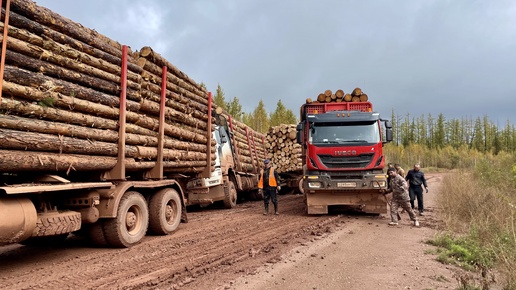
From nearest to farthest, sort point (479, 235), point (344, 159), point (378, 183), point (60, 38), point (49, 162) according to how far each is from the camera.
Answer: point (49, 162) → point (60, 38) → point (479, 235) → point (378, 183) → point (344, 159)

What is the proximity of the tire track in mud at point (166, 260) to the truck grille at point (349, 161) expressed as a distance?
2221 millimetres

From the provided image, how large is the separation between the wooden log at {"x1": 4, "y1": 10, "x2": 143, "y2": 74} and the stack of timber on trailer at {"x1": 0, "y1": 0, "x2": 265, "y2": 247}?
16 mm

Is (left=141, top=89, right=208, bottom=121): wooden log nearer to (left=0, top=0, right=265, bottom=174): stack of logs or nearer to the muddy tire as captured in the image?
(left=0, top=0, right=265, bottom=174): stack of logs

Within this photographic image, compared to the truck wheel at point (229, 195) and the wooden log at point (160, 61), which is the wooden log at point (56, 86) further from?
the truck wheel at point (229, 195)

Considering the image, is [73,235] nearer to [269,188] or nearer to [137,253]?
[137,253]

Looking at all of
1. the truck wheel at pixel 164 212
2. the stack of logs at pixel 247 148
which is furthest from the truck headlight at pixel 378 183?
the stack of logs at pixel 247 148

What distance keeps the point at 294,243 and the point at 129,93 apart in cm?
426

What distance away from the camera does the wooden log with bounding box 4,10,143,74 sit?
508cm

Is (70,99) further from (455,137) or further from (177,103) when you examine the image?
(455,137)

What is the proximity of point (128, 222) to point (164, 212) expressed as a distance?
116 cm

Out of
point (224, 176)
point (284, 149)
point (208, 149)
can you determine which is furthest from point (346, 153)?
point (284, 149)

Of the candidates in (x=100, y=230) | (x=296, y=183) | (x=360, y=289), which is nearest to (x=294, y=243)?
(x=360, y=289)

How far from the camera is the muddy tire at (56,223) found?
5.18 metres

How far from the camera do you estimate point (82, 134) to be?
19.6 feet
